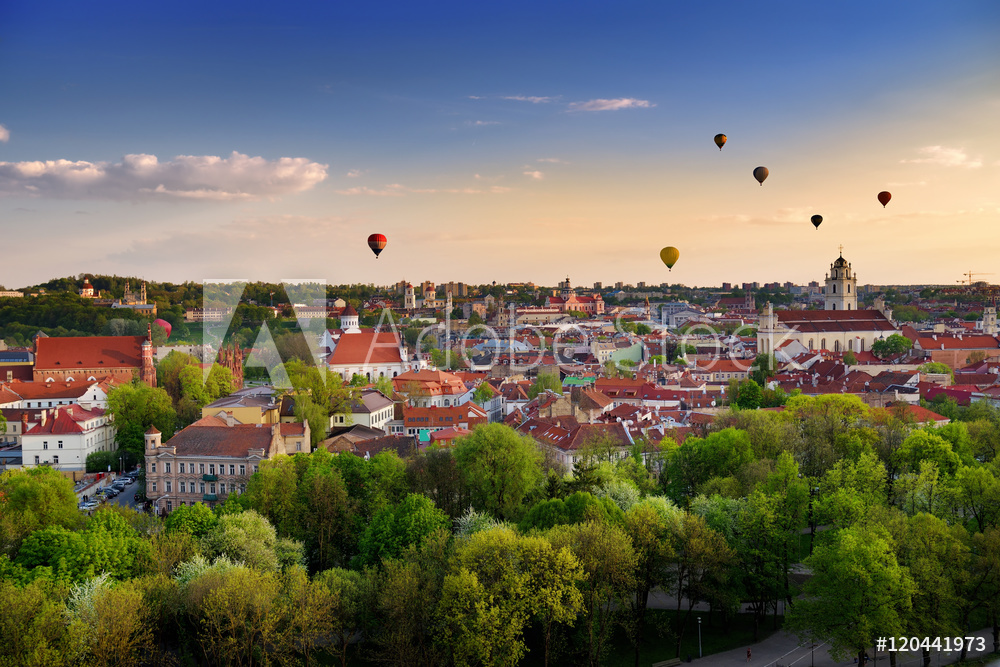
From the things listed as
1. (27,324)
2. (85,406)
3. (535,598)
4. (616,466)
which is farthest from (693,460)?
(27,324)

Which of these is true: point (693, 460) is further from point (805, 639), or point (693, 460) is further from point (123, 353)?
point (123, 353)

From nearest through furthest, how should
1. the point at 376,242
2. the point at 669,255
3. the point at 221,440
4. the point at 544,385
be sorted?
1. the point at 221,440
2. the point at 669,255
3. the point at 376,242
4. the point at 544,385

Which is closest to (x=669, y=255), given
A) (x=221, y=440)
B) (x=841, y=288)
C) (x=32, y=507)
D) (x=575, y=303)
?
(x=221, y=440)

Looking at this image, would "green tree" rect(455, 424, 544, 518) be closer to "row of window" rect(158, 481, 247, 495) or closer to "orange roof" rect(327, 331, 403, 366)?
"row of window" rect(158, 481, 247, 495)

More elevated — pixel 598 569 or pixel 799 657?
pixel 598 569

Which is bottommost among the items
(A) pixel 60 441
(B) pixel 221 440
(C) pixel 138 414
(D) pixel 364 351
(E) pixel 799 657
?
(E) pixel 799 657

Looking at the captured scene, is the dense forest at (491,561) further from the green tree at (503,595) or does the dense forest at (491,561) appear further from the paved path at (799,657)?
the paved path at (799,657)

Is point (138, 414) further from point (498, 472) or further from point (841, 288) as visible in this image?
point (841, 288)
